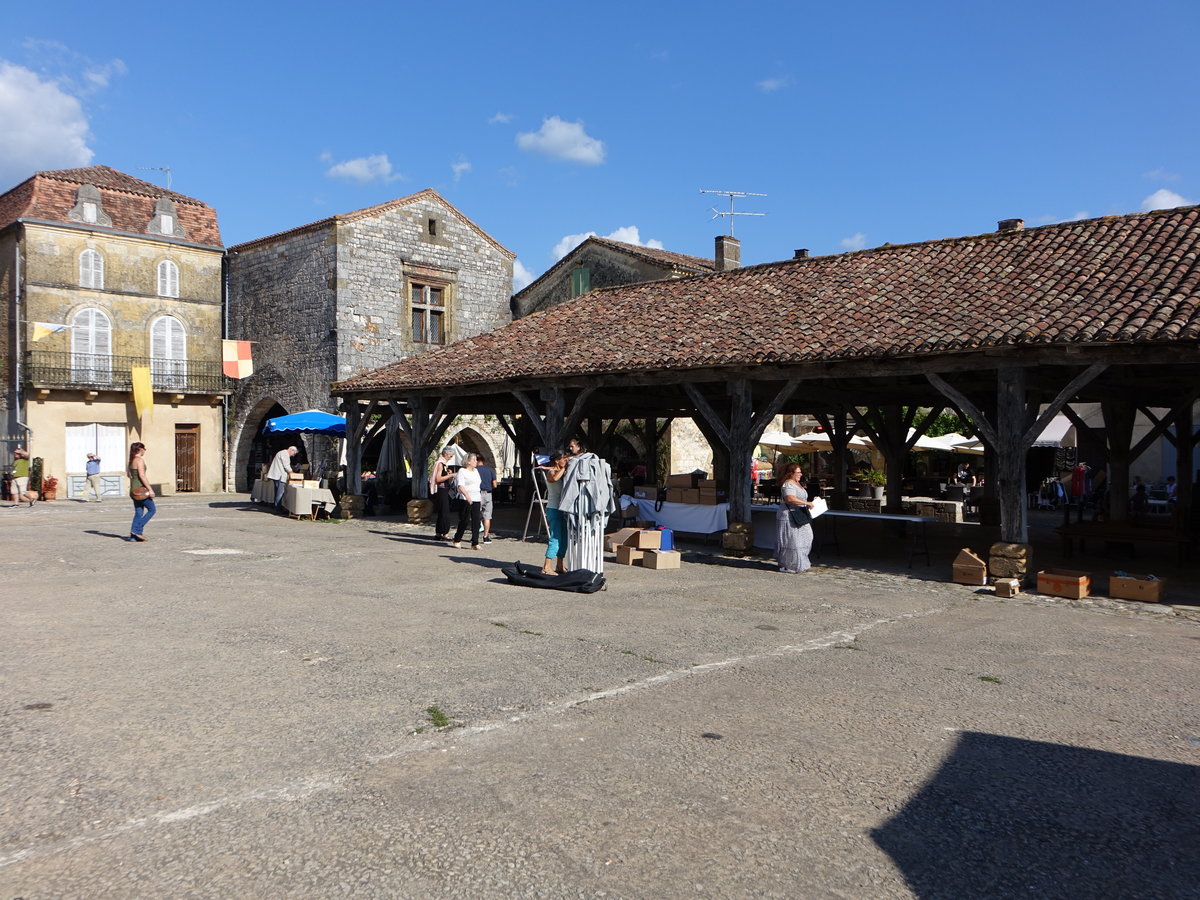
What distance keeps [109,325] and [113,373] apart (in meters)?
1.40

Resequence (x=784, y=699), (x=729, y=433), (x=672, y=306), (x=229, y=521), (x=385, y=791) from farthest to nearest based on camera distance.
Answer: (x=229, y=521)
(x=672, y=306)
(x=729, y=433)
(x=784, y=699)
(x=385, y=791)

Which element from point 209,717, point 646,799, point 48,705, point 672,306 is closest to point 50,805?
point 209,717

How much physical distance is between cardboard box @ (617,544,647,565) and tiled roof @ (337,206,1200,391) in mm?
2485

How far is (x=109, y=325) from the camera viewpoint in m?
25.2

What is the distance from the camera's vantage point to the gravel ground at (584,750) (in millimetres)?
3158

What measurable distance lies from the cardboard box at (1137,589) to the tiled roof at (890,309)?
251cm

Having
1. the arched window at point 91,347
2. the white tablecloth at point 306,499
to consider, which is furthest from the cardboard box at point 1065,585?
the arched window at point 91,347

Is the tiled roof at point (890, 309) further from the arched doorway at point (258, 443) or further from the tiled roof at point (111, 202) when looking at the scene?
the tiled roof at point (111, 202)

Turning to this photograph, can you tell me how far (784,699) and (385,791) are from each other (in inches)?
97.5

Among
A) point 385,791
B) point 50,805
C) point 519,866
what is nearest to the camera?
point 519,866

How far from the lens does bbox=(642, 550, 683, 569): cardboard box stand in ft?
36.7

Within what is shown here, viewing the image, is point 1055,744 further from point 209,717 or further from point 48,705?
point 48,705

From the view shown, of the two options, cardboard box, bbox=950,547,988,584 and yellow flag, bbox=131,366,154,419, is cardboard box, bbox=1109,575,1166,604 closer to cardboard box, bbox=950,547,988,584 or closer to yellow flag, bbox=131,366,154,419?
cardboard box, bbox=950,547,988,584

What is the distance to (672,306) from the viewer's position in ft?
49.3
